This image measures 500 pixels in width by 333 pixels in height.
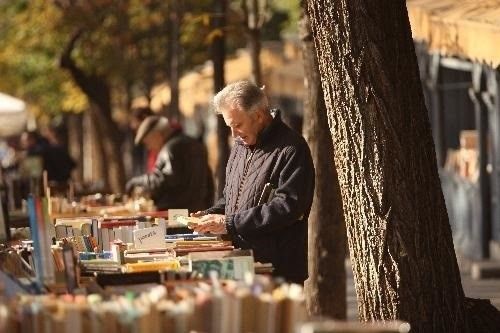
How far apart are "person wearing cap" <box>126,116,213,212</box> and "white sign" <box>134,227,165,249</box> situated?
605 cm

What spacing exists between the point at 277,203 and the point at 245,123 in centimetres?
62

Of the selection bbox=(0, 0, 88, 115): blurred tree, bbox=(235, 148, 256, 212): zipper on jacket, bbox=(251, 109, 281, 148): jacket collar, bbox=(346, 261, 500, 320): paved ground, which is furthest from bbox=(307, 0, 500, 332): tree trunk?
A: bbox=(0, 0, 88, 115): blurred tree

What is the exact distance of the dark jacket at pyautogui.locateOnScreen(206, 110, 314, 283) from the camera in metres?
8.60

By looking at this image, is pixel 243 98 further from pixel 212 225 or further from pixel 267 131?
pixel 212 225

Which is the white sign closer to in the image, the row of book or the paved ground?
the row of book

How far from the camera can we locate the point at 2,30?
114 feet

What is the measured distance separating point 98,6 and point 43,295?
21011 millimetres

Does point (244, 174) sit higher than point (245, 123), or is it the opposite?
point (245, 123)

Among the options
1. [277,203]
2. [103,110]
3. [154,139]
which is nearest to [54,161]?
[103,110]

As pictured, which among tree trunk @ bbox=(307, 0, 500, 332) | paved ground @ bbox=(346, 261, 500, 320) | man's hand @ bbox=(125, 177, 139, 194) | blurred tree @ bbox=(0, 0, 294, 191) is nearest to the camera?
tree trunk @ bbox=(307, 0, 500, 332)

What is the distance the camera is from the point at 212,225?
873 cm

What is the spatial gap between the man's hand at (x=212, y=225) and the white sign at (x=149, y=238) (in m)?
0.19

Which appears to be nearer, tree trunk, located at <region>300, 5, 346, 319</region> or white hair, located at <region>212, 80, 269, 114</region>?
white hair, located at <region>212, 80, 269, 114</region>

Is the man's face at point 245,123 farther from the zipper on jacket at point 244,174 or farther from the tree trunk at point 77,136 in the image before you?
the tree trunk at point 77,136
